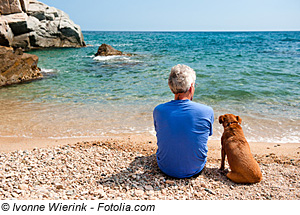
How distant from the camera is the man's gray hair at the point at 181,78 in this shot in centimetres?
302

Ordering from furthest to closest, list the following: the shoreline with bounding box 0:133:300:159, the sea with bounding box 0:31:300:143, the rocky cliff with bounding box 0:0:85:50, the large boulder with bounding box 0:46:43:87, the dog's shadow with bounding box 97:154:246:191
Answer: the rocky cliff with bounding box 0:0:85:50 → the large boulder with bounding box 0:46:43:87 → the sea with bounding box 0:31:300:143 → the shoreline with bounding box 0:133:300:159 → the dog's shadow with bounding box 97:154:246:191

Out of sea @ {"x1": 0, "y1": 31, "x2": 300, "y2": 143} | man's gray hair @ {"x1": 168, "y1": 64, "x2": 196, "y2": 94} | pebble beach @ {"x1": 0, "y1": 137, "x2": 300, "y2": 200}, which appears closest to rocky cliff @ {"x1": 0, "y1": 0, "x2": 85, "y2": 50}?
sea @ {"x1": 0, "y1": 31, "x2": 300, "y2": 143}

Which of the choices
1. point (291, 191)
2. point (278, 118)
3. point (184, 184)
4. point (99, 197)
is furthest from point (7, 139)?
point (278, 118)

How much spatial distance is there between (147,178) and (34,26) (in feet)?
103

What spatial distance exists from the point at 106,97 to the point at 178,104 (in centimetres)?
632

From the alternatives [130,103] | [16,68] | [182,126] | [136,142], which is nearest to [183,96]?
[182,126]

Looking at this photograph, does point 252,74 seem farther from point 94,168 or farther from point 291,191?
point 94,168

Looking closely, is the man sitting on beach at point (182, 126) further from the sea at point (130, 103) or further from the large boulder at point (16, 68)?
the large boulder at point (16, 68)

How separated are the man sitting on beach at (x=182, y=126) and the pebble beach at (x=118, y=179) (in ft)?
0.95

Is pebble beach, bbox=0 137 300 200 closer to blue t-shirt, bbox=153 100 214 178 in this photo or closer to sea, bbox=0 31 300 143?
blue t-shirt, bbox=153 100 214 178

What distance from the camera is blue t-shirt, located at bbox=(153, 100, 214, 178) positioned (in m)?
3.06

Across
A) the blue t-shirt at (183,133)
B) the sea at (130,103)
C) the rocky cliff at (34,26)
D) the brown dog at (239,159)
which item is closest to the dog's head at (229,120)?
Result: the brown dog at (239,159)

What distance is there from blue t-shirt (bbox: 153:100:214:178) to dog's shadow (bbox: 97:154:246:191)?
6.2 inches

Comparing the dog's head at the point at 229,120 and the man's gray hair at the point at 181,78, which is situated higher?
the man's gray hair at the point at 181,78
